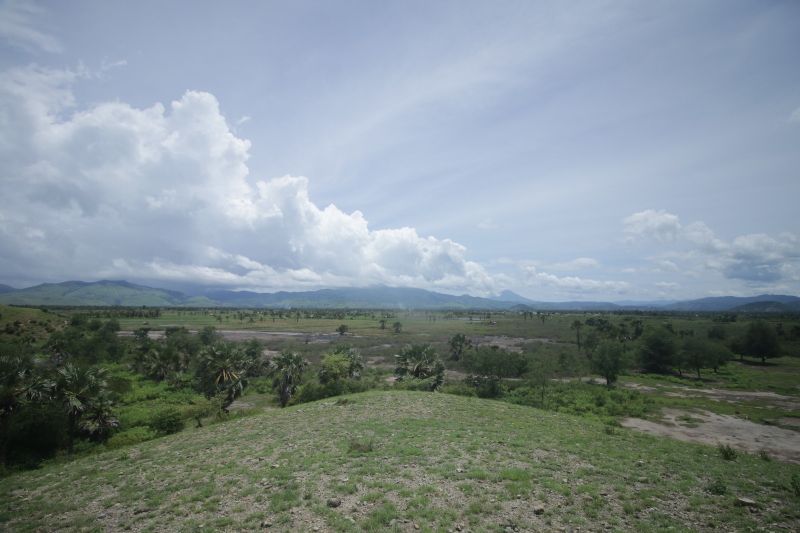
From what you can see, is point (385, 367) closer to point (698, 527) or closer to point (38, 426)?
point (38, 426)

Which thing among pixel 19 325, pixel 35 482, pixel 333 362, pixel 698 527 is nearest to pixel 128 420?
pixel 333 362

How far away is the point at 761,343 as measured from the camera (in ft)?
313

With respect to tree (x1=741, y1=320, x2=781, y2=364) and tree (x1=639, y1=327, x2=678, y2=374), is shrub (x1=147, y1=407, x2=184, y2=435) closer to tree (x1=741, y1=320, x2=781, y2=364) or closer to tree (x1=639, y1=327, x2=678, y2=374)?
tree (x1=639, y1=327, x2=678, y2=374)

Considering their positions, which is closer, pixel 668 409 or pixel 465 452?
pixel 465 452

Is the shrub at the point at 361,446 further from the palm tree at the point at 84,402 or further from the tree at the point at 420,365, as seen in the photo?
the tree at the point at 420,365

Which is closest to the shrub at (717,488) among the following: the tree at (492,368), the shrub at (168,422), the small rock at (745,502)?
the small rock at (745,502)

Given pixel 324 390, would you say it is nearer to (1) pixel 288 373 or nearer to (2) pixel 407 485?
(1) pixel 288 373

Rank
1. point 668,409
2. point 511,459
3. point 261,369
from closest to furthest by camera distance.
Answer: point 511,459 < point 668,409 < point 261,369

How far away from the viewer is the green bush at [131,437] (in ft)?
115

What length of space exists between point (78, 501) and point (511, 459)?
2066 centimetres

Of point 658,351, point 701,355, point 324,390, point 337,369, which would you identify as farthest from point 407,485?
point 658,351

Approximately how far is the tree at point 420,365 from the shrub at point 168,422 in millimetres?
30691

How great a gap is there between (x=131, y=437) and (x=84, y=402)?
5.91 meters

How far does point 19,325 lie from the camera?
106 m
